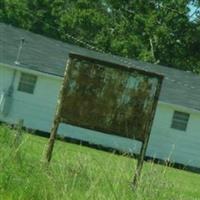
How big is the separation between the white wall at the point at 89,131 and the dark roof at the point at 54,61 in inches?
22.0

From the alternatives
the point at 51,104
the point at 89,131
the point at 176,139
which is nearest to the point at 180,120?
the point at 176,139

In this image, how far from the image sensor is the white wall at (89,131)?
109ft

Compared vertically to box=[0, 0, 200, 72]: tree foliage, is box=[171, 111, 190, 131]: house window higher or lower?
lower

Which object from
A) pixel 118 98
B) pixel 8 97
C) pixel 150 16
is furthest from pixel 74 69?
pixel 150 16

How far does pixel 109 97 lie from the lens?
12445 mm

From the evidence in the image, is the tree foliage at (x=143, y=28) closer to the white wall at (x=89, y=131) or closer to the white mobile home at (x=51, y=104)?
the white mobile home at (x=51, y=104)

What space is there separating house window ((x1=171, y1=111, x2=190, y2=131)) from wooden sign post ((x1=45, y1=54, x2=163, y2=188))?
72.3 feet

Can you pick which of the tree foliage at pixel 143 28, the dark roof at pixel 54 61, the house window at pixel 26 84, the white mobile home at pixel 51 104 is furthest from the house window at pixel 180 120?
the tree foliage at pixel 143 28

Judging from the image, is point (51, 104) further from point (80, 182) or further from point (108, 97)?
point (80, 182)

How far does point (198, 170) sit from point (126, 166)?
26.5 meters

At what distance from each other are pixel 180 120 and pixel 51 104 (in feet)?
19.5

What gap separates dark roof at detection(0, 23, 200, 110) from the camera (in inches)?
1344

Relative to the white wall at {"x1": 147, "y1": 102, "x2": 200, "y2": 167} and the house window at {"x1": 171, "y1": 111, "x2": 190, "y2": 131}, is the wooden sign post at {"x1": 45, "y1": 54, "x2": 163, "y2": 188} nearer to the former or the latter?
the white wall at {"x1": 147, "y1": 102, "x2": 200, "y2": 167}

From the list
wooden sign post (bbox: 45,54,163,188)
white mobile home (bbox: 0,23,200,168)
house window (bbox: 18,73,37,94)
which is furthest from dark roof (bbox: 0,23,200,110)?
wooden sign post (bbox: 45,54,163,188)
